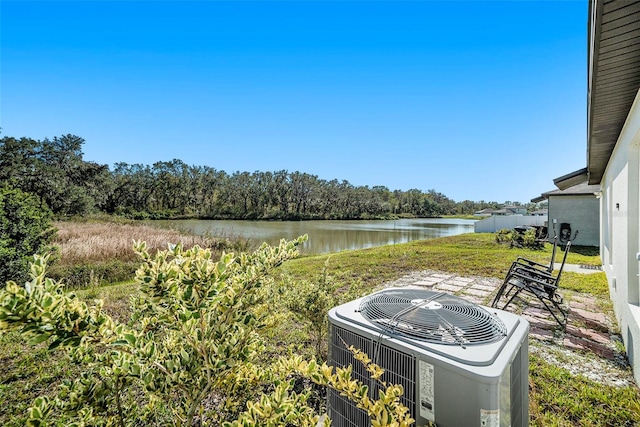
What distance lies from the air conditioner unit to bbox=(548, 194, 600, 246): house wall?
12.3 m

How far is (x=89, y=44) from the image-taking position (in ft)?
28.8

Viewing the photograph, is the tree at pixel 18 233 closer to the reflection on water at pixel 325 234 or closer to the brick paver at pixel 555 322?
the reflection on water at pixel 325 234

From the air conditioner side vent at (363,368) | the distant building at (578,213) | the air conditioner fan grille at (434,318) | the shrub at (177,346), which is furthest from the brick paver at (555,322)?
the distant building at (578,213)

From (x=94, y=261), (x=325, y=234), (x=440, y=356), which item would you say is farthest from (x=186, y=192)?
(x=440, y=356)

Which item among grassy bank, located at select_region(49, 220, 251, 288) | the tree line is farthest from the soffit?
the tree line

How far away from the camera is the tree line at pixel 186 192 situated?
21.4m

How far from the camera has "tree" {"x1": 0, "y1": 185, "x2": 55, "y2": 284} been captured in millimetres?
3693

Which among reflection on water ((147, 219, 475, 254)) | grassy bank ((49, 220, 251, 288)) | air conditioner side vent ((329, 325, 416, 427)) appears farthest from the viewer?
reflection on water ((147, 219, 475, 254))

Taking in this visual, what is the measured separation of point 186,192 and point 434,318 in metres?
45.7

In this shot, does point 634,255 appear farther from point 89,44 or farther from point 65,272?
point 89,44

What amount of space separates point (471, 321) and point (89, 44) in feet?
40.7

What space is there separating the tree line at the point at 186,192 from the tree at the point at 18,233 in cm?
2162

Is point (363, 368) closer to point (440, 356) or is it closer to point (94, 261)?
point (440, 356)

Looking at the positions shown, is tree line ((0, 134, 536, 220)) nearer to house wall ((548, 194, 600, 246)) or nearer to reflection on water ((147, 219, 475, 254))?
reflection on water ((147, 219, 475, 254))
